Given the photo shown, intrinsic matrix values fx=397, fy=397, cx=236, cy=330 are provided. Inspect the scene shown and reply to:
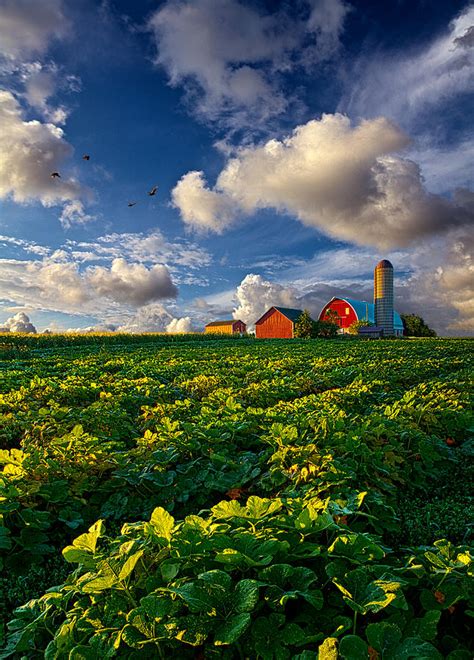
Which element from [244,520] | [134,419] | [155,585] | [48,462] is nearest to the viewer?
[155,585]

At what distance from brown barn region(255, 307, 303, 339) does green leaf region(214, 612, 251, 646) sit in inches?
2400

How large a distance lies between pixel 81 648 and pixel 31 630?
1.47 ft

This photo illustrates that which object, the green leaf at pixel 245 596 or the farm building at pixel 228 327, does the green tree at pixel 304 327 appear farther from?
the green leaf at pixel 245 596

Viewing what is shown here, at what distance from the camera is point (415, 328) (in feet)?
258

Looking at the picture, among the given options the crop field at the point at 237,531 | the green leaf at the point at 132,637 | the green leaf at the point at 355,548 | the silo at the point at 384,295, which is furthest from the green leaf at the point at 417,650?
the silo at the point at 384,295

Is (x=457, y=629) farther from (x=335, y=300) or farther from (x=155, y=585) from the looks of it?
(x=335, y=300)

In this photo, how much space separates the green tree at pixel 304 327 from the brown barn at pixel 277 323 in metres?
5.28

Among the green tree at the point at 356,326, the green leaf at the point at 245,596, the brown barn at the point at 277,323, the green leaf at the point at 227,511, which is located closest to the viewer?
the green leaf at the point at 245,596

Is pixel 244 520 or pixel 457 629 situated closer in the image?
pixel 457 629

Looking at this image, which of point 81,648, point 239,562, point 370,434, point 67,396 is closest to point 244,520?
point 239,562

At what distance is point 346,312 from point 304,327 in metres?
15.5

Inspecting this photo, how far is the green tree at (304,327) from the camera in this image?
55.8 metres

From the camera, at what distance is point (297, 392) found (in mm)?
9117

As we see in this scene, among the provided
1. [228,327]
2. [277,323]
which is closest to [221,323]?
[228,327]
